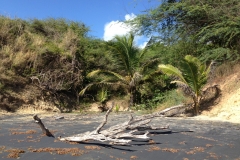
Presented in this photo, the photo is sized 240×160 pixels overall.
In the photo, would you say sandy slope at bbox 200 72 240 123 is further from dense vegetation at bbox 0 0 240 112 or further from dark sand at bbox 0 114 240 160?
dark sand at bbox 0 114 240 160

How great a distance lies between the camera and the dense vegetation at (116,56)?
45.8 feet

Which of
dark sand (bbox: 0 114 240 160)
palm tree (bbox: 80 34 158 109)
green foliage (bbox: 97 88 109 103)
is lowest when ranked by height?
dark sand (bbox: 0 114 240 160)

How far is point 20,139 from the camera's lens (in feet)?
20.6

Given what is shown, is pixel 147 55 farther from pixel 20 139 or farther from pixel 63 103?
pixel 20 139

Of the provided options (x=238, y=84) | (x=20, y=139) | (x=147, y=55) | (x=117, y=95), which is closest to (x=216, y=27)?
(x=238, y=84)

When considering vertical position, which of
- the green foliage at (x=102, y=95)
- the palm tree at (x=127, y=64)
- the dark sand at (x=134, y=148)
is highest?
the palm tree at (x=127, y=64)

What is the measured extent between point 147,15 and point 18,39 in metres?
7.10

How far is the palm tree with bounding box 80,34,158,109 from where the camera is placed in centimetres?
1574

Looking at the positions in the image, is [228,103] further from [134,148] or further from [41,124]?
[41,124]

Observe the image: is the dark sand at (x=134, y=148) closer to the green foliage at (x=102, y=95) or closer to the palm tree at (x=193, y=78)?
the palm tree at (x=193, y=78)

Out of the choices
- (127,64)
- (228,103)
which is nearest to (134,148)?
(228,103)

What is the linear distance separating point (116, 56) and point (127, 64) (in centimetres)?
81

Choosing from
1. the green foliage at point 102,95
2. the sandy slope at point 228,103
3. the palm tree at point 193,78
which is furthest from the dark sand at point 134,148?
the green foliage at point 102,95

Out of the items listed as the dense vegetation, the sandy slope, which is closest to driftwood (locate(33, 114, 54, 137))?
the sandy slope
